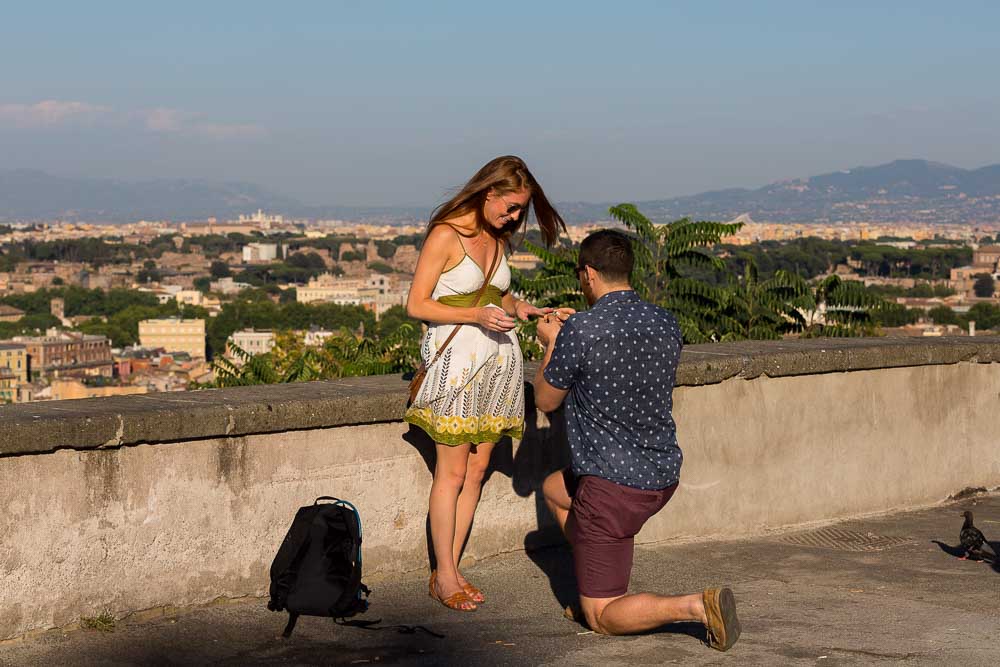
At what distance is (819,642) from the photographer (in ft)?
13.0

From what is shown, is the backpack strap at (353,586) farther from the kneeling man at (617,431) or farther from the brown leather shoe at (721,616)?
the brown leather shoe at (721,616)

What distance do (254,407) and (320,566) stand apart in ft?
1.69

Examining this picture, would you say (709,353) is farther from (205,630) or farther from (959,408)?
(205,630)

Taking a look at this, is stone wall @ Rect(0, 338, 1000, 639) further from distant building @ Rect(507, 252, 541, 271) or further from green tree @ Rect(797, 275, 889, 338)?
green tree @ Rect(797, 275, 889, 338)

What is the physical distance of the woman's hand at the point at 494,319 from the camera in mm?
4160

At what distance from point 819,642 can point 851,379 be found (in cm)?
216

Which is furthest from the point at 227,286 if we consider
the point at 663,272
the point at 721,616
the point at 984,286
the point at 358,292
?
the point at 721,616

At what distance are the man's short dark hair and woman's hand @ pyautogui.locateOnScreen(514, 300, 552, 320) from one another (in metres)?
0.39

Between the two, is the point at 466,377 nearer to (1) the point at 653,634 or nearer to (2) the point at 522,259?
(1) the point at 653,634

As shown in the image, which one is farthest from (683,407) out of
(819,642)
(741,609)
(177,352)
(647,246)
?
(177,352)

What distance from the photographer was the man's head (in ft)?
13.0

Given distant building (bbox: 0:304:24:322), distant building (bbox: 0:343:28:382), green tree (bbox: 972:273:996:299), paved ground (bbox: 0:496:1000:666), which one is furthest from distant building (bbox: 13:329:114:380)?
paved ground (bbox: 0:496:1000:666)

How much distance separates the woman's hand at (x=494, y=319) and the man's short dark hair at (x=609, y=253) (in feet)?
1.13

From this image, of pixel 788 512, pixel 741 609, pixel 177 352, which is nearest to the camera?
pixel 741 609
